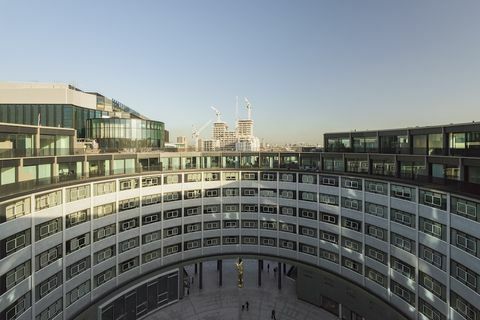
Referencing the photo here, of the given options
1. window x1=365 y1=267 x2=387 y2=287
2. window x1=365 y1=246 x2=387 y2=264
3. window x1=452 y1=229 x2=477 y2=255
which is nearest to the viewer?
window x1=452 y1=229 x2=477 y2=255

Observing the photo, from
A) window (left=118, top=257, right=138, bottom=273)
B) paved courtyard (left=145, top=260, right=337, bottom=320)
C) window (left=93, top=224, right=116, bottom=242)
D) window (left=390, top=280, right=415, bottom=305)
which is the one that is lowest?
paved courtyard (left=145, top=260, right=337, bottom=320)

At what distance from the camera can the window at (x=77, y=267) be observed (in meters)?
34.2

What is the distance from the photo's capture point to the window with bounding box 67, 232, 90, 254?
34250 millimetres

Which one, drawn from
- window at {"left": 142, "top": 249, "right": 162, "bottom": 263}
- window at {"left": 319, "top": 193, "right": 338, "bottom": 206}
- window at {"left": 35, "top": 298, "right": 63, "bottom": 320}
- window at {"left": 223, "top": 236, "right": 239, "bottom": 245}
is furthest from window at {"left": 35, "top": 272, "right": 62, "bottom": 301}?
window at {"left": 319, "top": 193, "right": 338, "bottom": 206}

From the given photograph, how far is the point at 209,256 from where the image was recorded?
167 feet

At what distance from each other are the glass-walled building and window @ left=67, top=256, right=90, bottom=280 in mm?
34434

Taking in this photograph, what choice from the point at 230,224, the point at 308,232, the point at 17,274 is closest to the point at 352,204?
the point at 308,232

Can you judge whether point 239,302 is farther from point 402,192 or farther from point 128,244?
point 402,192

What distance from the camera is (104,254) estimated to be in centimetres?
3909

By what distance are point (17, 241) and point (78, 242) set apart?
827 centimetres

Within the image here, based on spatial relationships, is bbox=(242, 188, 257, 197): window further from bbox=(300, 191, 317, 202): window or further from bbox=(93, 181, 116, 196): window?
bbox=(93, 181, 116, 196): window

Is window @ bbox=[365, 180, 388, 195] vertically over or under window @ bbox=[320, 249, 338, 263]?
over

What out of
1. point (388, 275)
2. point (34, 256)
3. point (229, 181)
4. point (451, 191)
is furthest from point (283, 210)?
point (34, 256)

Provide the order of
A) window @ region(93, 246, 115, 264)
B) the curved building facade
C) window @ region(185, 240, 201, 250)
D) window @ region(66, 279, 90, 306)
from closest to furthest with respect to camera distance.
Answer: the curved building facade
window @ region(66, 279, 90, 306)
window @ region(93, 246, 115, 264)
window @ region(185, 240, 201, 250)
